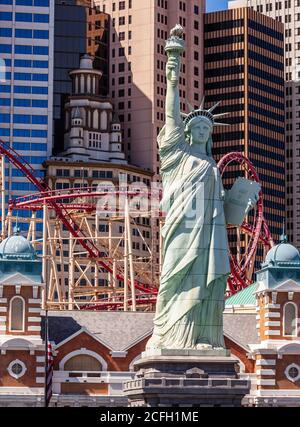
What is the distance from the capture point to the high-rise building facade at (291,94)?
630 feet

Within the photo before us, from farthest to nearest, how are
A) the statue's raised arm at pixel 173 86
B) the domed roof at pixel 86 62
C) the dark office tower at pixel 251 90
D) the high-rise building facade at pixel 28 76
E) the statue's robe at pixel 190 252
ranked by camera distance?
the dark office tower at pixel 251 90, the domed roof at pixel 86 62, the high-rise building facade at pixel 28 76, the statue's raised arm at pixel 173 86, the statue's robe at pixel 190 252

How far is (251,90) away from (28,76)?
26.4m

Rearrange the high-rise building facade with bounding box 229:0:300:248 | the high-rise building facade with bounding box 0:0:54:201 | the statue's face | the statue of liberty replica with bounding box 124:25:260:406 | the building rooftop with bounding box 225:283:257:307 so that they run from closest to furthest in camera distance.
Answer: the statue of liberty replica with bounding box 124:25:260:406 → the statue's face → the building rooftop with bounding box 225:283:257:307 → the high-rise building facade with bounding box 0:0:54:201 → the high-rise building facade with bounding box 229:0:300:248

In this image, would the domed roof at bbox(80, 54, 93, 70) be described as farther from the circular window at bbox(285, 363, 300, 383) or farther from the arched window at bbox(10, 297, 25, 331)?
the circular window at bbox(285, 363, 300, 383)

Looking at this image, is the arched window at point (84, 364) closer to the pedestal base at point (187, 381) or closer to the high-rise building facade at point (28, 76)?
the pedestal base at point (187, 381)

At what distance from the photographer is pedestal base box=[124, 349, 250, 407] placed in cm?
7800

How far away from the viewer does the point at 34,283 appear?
8606 centimetres

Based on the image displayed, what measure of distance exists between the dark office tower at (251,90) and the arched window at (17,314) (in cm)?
9413

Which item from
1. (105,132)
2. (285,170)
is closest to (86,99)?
(105,132)

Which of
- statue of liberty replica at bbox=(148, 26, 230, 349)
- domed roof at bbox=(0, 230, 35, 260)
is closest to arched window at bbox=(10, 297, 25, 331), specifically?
domed roof at bbox=(0, 230, 35, 260)

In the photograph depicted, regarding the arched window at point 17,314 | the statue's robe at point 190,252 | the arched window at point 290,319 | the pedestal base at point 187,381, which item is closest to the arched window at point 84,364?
the arched window at point 17,314

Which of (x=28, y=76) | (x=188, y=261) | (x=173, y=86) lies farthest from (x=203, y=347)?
(x=28, y=76)

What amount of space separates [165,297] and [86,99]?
9625cm

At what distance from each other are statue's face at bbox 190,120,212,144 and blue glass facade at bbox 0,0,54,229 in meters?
91.1
